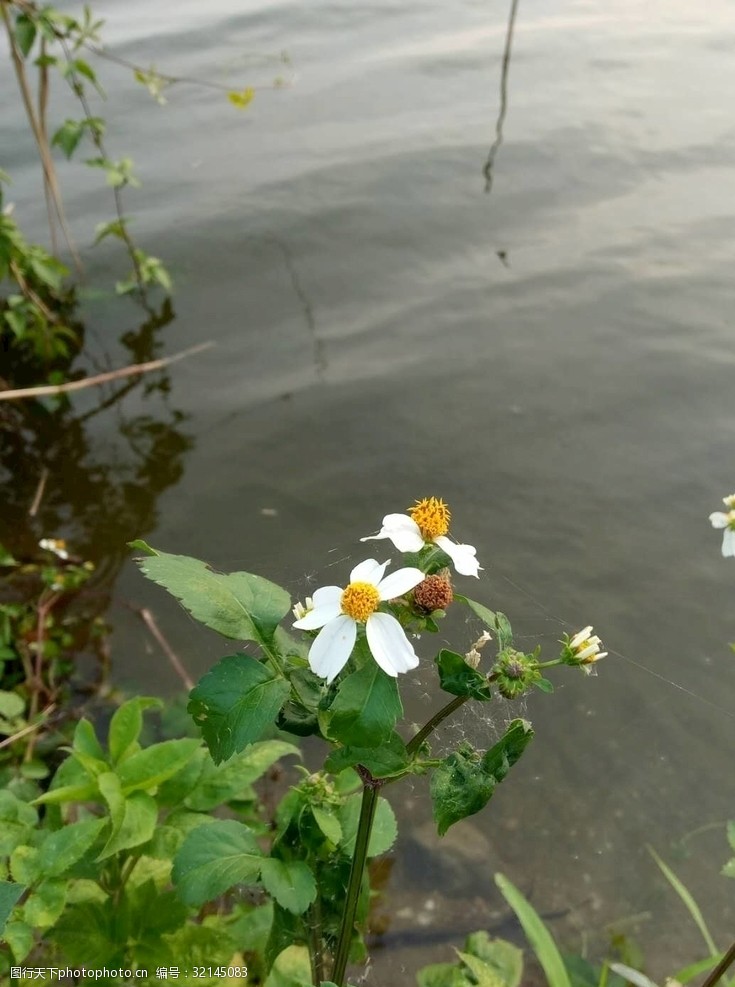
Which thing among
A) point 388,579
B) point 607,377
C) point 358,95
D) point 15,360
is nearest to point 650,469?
point 607,377

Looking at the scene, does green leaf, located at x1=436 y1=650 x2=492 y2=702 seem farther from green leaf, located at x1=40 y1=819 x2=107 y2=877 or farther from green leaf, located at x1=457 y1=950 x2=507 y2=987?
green leaf, located at x1=457 y1=950 x2=507 y2=987

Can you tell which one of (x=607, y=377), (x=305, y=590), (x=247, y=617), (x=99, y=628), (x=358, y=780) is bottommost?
(x=99, y=628)

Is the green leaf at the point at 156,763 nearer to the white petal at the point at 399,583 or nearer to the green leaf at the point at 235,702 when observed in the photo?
the green leaf at the point at 235,702

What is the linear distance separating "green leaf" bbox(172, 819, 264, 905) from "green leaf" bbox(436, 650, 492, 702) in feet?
1.74

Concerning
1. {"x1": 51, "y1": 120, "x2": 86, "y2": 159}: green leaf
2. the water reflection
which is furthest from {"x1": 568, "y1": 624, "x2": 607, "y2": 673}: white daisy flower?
{"x1": 51, "y1": 120, "x2": 86, "y2": 159}: green leaf

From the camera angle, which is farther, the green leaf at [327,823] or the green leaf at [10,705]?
the green leaf at [10,705]

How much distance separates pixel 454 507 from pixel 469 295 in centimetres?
149

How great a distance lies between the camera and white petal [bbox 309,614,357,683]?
34.5 inches

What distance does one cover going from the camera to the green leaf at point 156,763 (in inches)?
61.1

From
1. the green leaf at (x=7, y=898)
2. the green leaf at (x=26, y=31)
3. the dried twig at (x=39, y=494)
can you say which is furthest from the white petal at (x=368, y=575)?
the green leaf at (x=26, y=31)

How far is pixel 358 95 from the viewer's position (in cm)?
611

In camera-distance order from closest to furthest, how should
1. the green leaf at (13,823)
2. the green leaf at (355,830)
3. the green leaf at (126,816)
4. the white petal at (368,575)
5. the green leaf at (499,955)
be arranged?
the white petal at (368,575) → the green leaf at (355,830) → the green leaf at (126,816) → the green leaf at (13,823) → the green leaf at (499,955)

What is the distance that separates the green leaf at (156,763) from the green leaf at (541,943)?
2.77ft

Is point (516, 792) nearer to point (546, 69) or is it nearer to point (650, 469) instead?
point (650, 469)
